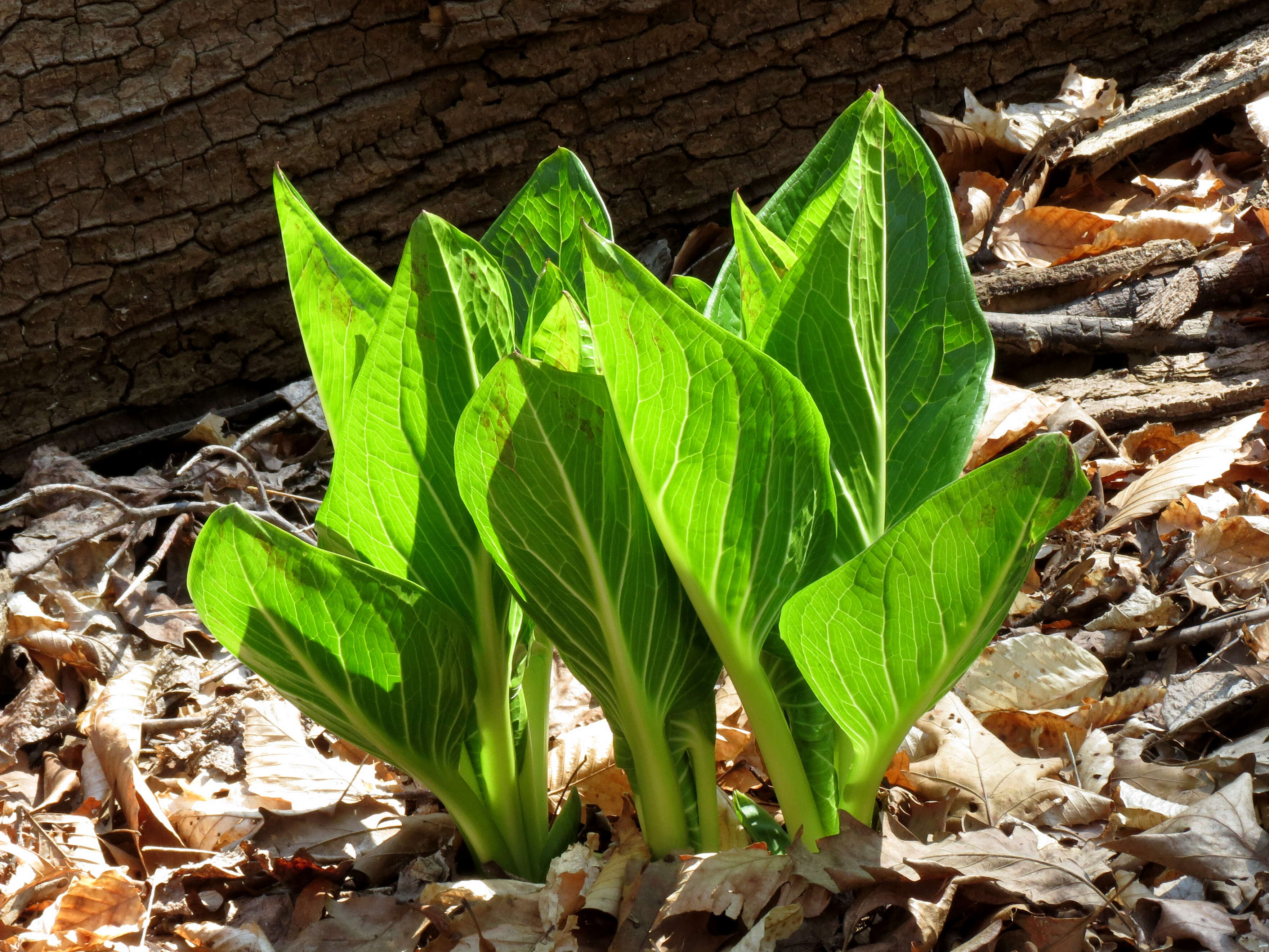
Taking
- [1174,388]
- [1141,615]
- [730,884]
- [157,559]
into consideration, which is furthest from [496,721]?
[1174,388]

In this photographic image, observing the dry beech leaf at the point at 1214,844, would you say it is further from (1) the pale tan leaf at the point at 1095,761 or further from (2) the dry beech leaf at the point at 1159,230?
(2) the dry beech leaf at the point at 1159,230

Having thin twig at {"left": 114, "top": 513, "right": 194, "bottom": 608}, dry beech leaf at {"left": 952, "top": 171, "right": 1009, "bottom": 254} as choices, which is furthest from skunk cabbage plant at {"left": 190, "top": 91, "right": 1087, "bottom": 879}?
dry beech leaf at {"left": 952, "top": 171, "right": 1009, "bottom": 254}

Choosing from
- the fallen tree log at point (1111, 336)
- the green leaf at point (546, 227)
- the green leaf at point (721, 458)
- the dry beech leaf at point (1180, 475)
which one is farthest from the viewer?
the fallen tree log at point (1111, 336)

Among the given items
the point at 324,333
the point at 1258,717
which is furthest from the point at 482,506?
the point at 1258,717

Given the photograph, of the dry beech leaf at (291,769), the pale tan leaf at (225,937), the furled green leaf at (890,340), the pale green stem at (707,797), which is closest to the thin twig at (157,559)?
the dry beech leaf at (291,769)

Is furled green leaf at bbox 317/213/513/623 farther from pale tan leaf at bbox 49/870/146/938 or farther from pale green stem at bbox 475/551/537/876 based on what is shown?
pale tan leaf at bbox 49/870/146/938
